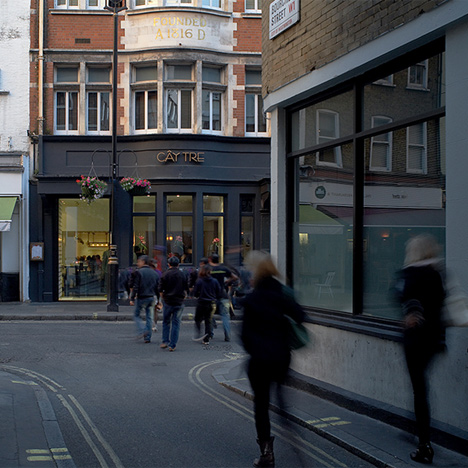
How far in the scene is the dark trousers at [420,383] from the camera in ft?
18.0

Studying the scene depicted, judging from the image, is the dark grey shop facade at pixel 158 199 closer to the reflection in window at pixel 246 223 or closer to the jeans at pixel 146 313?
the reflection in window at pixel 246 223

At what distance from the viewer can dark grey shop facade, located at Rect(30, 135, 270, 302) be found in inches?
809

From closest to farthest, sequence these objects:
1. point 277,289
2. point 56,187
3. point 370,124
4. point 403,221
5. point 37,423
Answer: point 277,289
point 37,423
point 403,221
point 370,124
point 56,187

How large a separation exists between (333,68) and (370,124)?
860 mm

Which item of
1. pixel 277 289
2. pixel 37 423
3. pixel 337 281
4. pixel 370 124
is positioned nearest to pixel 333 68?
pixel 370 124

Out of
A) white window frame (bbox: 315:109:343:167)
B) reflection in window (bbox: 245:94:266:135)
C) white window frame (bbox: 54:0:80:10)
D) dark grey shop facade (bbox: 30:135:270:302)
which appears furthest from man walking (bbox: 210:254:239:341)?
white window frame (bbox: 54:0:80:10)

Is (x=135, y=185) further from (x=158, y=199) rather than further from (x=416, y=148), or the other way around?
(x=416, y=148)

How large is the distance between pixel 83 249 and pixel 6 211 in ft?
9.34

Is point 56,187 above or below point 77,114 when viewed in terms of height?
below

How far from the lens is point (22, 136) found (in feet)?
68.9

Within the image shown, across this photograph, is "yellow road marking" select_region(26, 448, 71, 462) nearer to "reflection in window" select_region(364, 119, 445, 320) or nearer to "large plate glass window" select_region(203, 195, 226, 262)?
"reflection in window" select_region(364, 119, 445, 320)

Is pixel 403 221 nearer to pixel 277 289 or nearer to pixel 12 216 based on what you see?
pixel 277 289

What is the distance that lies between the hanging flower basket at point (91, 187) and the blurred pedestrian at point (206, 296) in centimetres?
733

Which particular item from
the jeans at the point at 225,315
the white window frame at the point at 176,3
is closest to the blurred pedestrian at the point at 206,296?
the jeans at the point at 225,315
